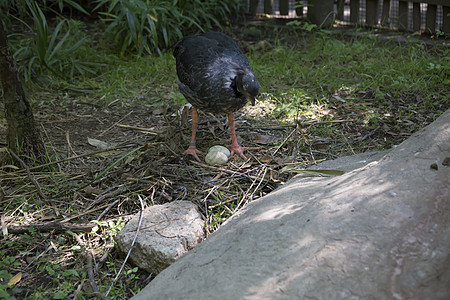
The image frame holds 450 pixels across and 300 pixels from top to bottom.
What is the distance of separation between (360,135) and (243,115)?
118 centimetres

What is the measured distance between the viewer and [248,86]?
141 inches

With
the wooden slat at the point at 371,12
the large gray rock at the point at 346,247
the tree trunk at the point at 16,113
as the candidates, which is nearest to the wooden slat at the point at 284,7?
the wooden slat at the point at 371,12

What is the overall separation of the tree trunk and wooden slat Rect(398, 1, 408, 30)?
18.0 feet

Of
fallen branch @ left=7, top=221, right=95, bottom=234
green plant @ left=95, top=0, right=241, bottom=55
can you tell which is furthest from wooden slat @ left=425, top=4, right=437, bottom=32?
fallen branch @ left=7, top=221, right=95, bottom=234

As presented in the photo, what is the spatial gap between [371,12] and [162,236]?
5.65 metres

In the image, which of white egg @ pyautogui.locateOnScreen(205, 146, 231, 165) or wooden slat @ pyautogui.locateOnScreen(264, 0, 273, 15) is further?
wooden slat @ pyautogui.locateOnScreen(264, 0, 273, 15)

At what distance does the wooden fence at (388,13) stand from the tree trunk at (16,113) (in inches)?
180

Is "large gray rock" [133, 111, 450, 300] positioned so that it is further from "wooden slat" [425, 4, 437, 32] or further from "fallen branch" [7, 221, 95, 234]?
"wooden slat" [425, 4, 437, 32]

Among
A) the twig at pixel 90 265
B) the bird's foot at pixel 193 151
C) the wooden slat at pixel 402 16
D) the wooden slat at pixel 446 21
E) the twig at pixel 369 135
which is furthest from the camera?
the wooden slat at pixel 402 16

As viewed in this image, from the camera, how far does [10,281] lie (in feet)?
8.31

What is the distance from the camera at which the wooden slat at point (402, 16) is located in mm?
6801

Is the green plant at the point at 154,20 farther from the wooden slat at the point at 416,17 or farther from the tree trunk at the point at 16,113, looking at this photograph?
the wooden slat at the point at 416,17

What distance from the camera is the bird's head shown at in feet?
11.7

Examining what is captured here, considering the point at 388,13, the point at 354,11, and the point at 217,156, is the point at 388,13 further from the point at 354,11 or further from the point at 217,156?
the point at 217,156
